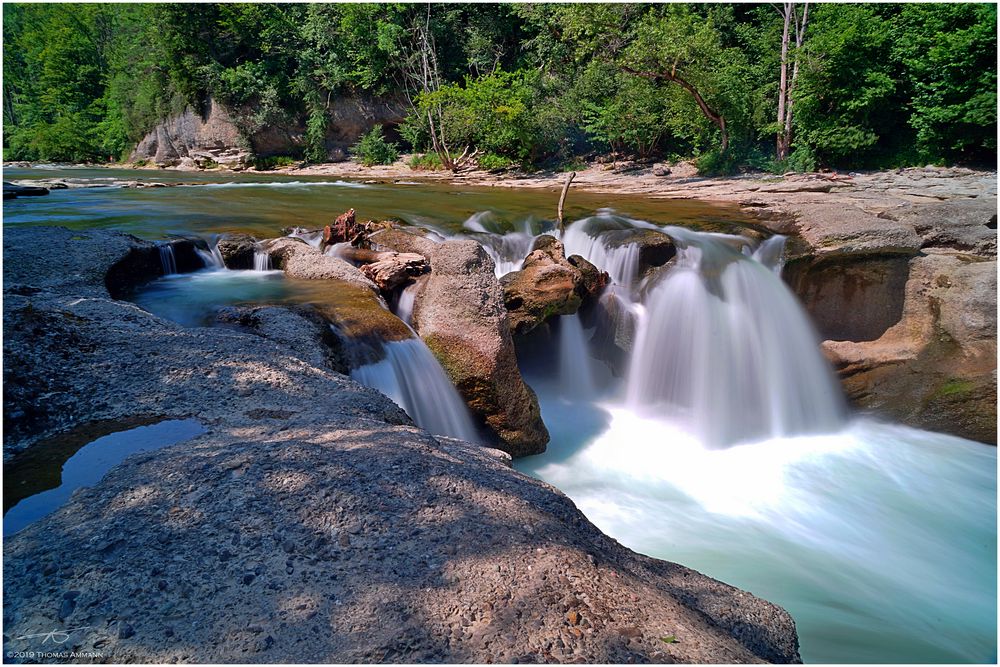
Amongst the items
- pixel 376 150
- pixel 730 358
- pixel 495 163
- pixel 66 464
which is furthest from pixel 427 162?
pixel 66 464

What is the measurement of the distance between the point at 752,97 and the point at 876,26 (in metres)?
4.12

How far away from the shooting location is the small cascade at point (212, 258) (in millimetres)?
8055

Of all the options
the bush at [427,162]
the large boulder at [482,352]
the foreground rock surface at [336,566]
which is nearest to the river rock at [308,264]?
the large boulder at [482,352]

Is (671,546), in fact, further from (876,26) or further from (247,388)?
(876,26)

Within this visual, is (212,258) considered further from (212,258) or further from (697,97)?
(697,97)

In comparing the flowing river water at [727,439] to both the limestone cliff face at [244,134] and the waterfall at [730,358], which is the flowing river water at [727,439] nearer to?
the waterfall at [730,358]

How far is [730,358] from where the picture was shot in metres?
7.88

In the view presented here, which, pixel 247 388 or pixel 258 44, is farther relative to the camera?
pixel 258 44

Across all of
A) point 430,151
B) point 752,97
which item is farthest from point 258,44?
point 752,97

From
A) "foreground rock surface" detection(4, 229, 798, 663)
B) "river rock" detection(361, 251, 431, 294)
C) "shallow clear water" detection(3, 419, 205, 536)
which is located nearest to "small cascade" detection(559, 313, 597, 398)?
"river rock" detection(361, 251, 431, 294)

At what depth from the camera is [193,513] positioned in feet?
7.02

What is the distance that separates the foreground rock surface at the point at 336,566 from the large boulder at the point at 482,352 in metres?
2.55

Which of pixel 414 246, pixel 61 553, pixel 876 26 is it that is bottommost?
pixel 61 553

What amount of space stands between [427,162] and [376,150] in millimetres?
4174
